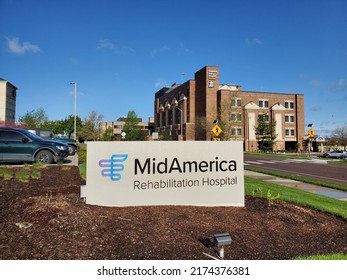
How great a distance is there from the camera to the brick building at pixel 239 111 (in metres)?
57.6

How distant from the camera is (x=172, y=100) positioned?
77.6 m

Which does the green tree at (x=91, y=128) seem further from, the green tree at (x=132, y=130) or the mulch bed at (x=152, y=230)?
the mulch bed at (x=152, y=230)

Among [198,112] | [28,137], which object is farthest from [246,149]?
[28,137]

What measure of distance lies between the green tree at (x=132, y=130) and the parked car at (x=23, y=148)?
5617cm

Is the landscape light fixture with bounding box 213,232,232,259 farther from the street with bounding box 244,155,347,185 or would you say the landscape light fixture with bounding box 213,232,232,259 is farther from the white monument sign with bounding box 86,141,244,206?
the street with bounding box 244,155,347,185

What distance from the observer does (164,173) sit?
18.6ft

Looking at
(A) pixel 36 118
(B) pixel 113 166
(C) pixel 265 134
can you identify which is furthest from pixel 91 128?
(B) pixel 113 166

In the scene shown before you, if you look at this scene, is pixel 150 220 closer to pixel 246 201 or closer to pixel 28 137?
pixel 246 201

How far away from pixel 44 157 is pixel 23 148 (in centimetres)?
86

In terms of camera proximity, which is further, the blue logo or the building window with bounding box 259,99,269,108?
the building window with bounding box 259,99,269,108

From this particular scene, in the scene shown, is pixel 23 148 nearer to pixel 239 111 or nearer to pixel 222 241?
pixel 222 241

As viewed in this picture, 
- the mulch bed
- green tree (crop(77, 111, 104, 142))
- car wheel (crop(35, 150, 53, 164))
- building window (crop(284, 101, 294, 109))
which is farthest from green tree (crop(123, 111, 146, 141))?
the mulch bed

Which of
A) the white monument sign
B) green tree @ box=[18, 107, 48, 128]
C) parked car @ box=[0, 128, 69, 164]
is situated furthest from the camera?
green tree @ box=[18, 107, 48, 128]

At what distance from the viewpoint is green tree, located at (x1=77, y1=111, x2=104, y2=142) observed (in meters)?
56.7
